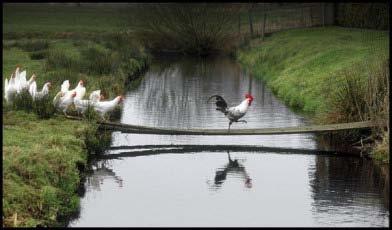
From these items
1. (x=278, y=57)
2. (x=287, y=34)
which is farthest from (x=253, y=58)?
(x=287, y=34)

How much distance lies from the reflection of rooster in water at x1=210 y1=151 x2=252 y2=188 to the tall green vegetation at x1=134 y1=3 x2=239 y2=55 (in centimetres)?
3550

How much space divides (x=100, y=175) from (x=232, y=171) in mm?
2993

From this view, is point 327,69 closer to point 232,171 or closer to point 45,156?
point 232,171

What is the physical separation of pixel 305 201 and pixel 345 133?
21.5ft

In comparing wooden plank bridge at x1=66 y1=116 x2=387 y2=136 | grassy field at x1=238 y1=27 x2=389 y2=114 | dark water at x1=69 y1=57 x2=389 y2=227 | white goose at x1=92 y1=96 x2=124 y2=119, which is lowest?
dark water at x1=69 y1=57 x2=389 y2=227

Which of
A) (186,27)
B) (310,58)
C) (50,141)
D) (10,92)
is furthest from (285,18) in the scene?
(50,141)

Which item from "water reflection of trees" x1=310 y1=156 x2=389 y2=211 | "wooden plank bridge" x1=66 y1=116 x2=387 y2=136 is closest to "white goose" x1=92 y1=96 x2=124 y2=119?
"wooden plank bridge" x1=66 y1=116 x2=387 y2=136

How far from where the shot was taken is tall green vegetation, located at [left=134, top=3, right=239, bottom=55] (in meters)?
55.7

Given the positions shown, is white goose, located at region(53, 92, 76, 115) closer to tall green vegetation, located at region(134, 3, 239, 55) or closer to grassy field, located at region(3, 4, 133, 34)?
tall green vegetation, located at region(134, 3, 239, 55)

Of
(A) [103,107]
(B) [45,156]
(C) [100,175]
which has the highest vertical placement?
(A) [103,107]

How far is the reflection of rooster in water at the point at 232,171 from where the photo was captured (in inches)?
723

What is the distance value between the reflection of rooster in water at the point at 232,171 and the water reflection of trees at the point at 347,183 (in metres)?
1.38

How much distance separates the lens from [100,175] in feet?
61.6

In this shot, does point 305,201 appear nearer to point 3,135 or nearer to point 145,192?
point 145,192
